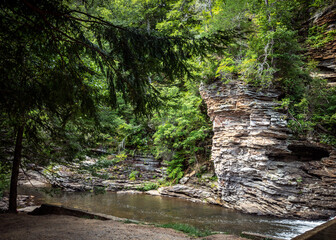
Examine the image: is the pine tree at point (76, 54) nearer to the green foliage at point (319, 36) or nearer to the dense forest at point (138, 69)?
the dense forest at point (138, 69)

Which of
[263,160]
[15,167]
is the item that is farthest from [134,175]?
[15,167]

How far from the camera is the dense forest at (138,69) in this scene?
10.4ft

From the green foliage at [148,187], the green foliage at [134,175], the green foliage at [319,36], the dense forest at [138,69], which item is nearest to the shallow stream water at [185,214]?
the green foliage at [148,187]

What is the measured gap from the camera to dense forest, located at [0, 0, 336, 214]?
10.4 ft

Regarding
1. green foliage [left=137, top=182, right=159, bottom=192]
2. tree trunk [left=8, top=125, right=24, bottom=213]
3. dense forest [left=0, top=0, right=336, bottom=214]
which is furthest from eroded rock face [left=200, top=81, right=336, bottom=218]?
tree trunk [left=8, top=125, right=24, bottom=213]

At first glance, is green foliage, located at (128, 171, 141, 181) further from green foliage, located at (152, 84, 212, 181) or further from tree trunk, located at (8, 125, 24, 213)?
tree trunk, located at (8, 125, 24, 213)

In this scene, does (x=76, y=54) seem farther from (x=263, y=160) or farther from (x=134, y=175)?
(x=134, y=175)

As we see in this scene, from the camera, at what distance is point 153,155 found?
19.0 meters

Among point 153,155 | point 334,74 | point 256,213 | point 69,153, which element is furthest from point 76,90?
point 153,155

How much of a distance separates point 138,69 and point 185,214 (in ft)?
28.3

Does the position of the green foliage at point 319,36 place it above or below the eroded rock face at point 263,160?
above

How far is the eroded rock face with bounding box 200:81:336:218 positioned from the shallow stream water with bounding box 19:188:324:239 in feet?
2.66

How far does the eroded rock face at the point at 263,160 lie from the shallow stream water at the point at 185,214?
81cm

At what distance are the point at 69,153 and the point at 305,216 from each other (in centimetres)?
1019
